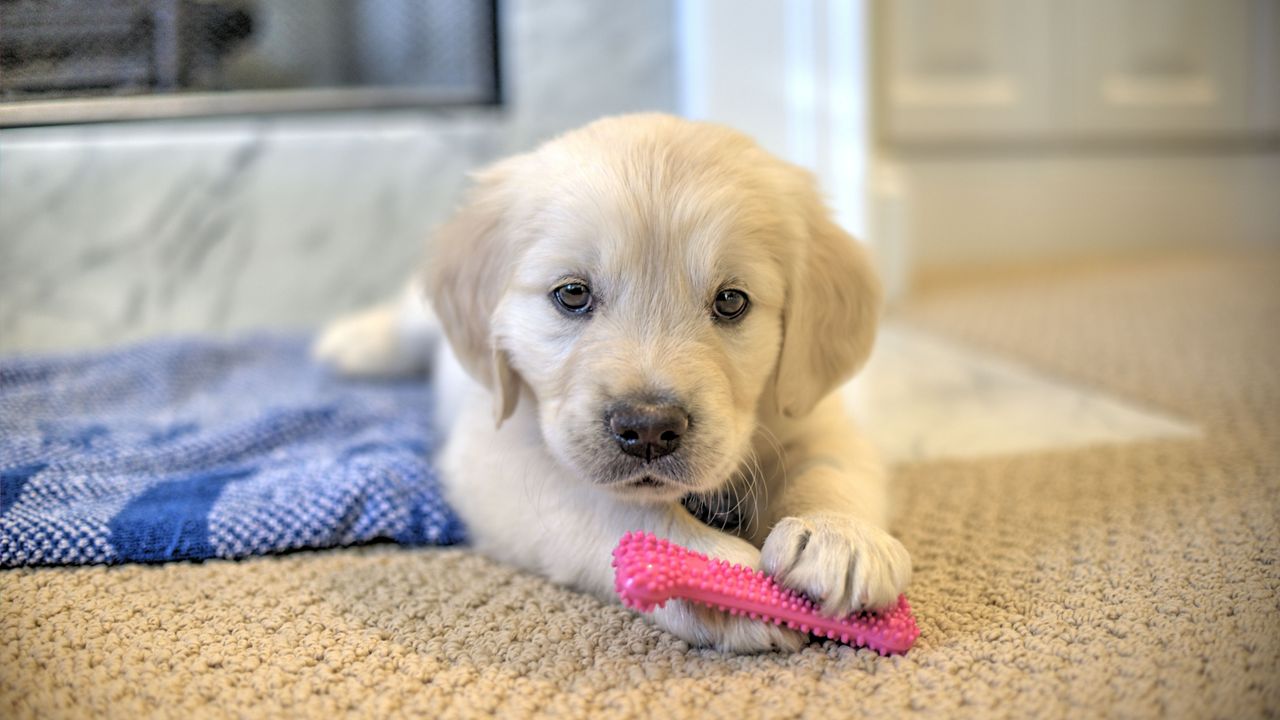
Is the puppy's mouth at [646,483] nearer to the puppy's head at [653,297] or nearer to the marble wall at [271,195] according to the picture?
the puppy's head at [653,297]

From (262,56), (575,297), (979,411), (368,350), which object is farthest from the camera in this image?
(262,56)

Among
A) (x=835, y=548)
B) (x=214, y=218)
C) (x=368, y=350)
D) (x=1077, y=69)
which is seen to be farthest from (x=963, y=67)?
(x=835, y=548)

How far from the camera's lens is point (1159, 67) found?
4562 millimetres

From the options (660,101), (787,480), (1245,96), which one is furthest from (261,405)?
(1245,96)

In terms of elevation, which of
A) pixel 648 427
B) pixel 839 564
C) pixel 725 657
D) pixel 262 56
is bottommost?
pixel 725 657

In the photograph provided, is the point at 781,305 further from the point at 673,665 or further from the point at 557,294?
the point at 673,665

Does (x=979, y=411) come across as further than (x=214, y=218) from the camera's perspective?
No

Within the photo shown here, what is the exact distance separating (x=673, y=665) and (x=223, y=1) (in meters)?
2.43

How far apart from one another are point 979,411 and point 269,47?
2.24 m

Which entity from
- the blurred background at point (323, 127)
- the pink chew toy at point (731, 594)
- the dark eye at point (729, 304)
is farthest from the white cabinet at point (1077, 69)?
the pink chew toy at point (731, 594)

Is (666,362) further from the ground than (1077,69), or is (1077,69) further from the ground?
(1077,69)

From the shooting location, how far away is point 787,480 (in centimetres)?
147

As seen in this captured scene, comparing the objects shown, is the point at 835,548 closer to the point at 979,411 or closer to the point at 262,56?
the point at 979,411

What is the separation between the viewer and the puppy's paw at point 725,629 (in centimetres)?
114
